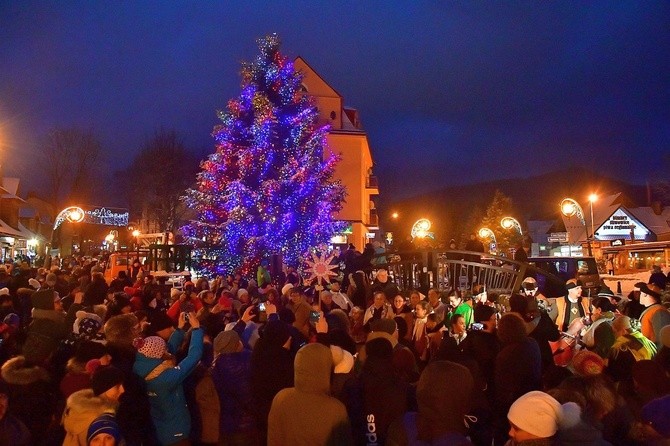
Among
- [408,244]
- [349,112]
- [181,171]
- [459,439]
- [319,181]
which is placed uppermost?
[349,112]

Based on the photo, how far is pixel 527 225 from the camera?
294ft

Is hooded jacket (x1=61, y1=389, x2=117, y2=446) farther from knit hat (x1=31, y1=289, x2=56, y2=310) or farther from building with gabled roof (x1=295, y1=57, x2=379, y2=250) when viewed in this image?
building with gabled roof (x1=295, y1=57, x2=379, y2=250)

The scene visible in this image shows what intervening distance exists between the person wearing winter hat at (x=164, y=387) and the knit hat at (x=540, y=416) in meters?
2.78

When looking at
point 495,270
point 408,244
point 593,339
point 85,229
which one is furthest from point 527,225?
point 593,339

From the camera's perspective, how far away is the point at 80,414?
4.00 metres

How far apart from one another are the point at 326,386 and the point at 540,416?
137cm

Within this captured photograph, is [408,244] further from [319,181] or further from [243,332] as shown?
[243,332]

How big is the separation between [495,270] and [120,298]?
34.5 ft

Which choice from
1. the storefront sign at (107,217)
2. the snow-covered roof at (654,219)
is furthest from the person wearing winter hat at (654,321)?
the snow-covered roof at (654,219)

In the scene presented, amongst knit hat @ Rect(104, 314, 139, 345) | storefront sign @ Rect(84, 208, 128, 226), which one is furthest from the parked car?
storefront sign @ Rect(84, 208, 128, 226)

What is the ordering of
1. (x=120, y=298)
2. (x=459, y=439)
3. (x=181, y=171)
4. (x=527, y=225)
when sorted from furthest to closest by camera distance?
(x=527, y=225), (x=181, y=171), (x=120, y=298), (x=459, y=439)

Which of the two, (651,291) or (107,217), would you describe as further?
(107,217)

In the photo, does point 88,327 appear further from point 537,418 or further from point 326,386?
point 537,418

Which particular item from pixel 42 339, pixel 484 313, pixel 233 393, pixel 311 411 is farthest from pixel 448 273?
pixel 311 411
